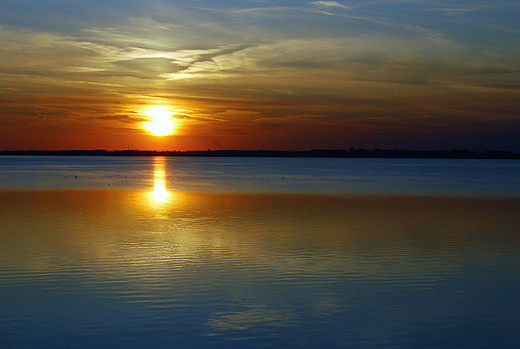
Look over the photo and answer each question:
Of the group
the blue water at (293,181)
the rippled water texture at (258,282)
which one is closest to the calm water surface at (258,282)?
the rippled water texture at (258,282)

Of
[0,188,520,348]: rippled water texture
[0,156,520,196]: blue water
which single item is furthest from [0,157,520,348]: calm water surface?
[0,156,520,196]: blue water

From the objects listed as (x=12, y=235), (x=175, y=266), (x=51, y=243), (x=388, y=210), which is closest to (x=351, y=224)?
(x=388, y=210)

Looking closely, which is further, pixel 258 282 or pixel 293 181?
pixel 293 181

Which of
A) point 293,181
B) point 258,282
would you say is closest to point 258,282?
point 258,282

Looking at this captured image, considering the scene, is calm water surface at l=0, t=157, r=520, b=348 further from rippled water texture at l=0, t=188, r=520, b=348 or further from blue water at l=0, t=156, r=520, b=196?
blue water at l=0, t=156, r=520, b=196

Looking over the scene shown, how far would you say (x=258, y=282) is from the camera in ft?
35.7

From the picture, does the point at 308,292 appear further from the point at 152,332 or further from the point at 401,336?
the point at 152,332

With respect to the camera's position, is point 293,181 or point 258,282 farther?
point 293,181

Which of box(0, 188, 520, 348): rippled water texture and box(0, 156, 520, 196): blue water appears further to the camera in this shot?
box(0, 156, 520, 196): blue water

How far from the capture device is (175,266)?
1241 cm

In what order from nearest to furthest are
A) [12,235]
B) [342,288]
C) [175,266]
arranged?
1. [342,288]
2. [175,266]
3. [12,235]

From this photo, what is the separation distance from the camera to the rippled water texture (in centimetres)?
789

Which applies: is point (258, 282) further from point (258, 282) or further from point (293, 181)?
point (293, 181)

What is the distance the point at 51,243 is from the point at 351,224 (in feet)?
36.4
